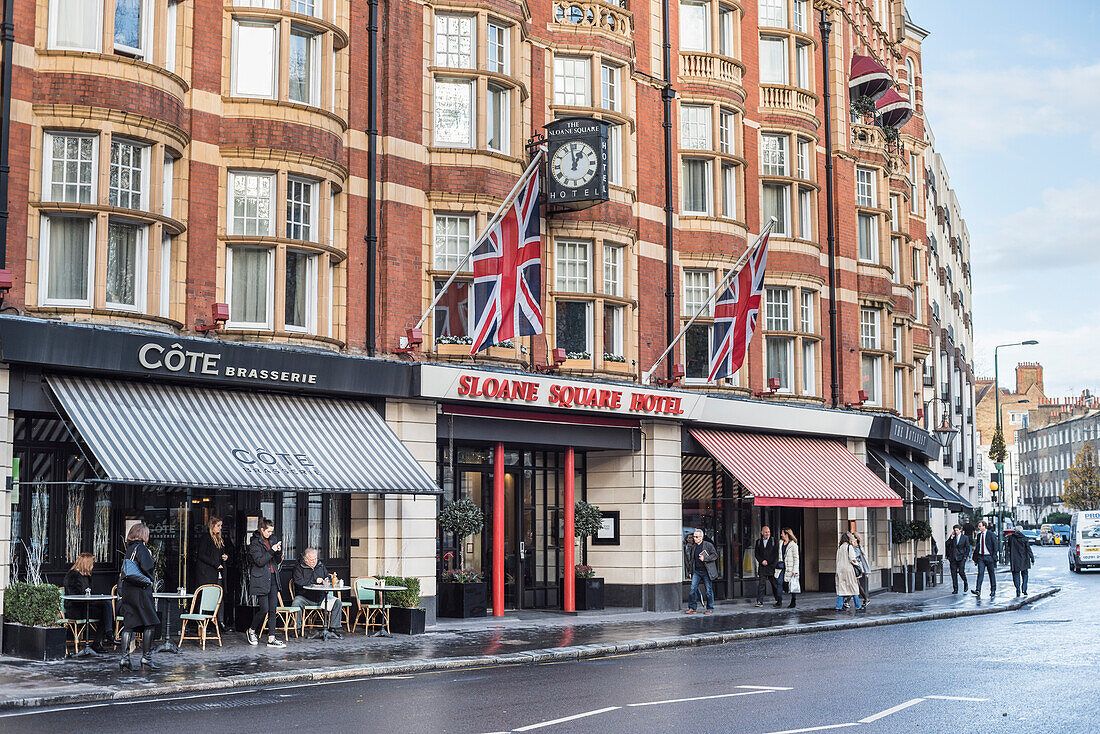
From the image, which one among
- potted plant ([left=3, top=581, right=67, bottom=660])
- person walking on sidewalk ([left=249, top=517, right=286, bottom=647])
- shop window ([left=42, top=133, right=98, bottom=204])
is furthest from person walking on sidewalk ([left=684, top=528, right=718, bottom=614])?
shop window ([left=42, top=133, right=98, bottom=204])

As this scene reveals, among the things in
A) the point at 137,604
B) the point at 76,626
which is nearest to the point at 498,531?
the point at 76,626

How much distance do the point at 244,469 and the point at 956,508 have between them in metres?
27.3

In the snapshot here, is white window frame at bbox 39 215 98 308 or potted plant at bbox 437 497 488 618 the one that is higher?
white window frame at bbox 39 215 98 308

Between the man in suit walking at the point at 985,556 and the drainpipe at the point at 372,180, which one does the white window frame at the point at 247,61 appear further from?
the man in suit walking at the point at 985,556

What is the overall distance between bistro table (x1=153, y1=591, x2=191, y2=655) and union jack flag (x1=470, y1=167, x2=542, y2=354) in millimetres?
6660

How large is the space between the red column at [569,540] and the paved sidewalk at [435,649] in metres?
0.51

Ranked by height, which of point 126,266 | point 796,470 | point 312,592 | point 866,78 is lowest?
point 312,592

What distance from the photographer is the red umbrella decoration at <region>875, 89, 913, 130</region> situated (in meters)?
38.4

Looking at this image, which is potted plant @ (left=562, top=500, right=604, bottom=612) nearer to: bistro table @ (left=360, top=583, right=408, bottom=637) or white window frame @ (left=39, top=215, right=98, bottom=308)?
bistro table @ (left=360, top=583, right=408, bottom=637)

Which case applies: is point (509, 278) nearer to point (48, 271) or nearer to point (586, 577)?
point (586, 577)

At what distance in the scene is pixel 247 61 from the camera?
21.0m

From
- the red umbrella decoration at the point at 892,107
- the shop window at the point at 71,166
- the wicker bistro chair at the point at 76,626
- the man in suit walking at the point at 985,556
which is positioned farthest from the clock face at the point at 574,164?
the red umbrella decoration at the point at 892,107

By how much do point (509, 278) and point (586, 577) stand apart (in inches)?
291

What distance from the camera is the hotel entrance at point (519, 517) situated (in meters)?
25.0
